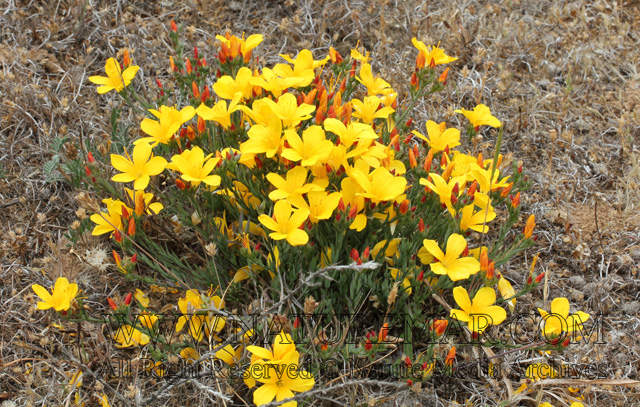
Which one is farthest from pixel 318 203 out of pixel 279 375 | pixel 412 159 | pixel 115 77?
pixel 115 77

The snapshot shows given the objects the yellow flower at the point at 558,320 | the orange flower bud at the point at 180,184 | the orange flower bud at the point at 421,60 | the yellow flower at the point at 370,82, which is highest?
the orange flower bud at the point at 421,60

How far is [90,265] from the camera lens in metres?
3.02

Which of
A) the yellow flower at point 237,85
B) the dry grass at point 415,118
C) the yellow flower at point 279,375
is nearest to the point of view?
the yellow flower at point 279,375

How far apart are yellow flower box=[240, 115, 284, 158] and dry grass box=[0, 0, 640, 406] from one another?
3.62 feet

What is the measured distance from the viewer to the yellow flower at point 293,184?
2.53 metres

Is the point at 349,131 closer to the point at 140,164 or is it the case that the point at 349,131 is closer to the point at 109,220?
the point at 140,164

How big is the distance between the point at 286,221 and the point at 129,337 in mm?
1043

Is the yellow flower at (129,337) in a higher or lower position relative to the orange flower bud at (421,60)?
lower

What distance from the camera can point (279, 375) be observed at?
7.68ft

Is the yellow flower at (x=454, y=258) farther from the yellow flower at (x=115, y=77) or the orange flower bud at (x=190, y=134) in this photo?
the yellow flower at (x=115, y=77)

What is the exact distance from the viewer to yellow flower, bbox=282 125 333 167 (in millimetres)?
2500

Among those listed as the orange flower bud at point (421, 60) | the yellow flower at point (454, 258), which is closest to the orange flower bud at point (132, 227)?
the yellow flower at point (454, 258)

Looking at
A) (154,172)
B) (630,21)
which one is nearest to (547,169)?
(630,21)

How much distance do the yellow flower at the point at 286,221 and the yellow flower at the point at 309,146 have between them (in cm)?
22
